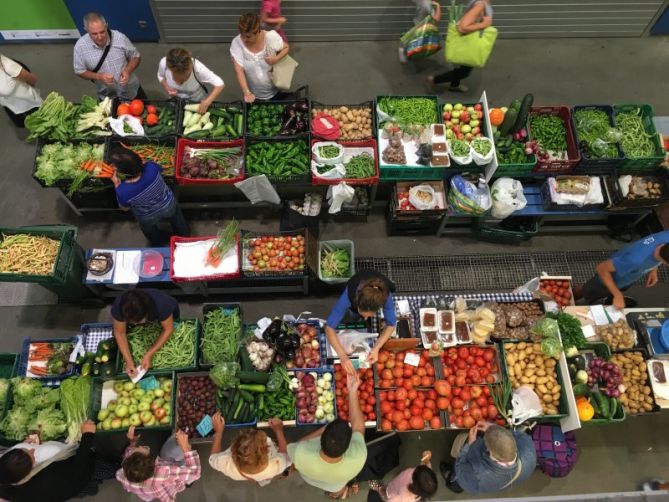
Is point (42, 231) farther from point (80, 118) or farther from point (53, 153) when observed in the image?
point (80, 118)

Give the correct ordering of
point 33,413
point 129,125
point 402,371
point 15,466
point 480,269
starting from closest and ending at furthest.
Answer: point 15,466 < point 33,413 < point 402,371 < point 129,125 < point 480,269

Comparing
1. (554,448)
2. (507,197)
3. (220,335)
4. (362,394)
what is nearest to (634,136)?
(507,197)

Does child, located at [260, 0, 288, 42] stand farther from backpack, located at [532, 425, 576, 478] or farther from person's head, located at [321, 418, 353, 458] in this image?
backpack, located at [532, 425, 576, 478]

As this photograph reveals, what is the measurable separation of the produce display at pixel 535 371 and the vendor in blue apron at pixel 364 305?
56.4 inches

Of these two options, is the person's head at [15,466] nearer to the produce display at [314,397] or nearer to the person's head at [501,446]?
the produce display at [314,397]

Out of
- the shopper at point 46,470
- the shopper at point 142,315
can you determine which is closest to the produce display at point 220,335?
the shopper at point 142,315

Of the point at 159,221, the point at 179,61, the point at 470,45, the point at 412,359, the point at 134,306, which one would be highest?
the point at 470,45

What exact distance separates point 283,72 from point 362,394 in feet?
14.9

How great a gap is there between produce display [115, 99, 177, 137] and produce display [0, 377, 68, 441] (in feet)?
11.4

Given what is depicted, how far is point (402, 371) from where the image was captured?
199 inches

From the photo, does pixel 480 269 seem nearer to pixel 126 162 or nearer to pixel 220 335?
pixel 220 335

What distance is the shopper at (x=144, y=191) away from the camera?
15.9ft

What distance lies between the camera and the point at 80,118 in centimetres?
633

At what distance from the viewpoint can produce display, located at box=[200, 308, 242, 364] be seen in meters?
5.09
